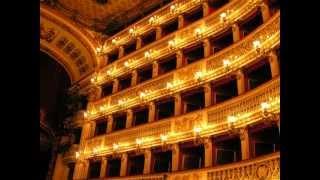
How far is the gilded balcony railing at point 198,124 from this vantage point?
12.7 metres

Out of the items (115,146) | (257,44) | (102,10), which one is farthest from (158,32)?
(257,44)

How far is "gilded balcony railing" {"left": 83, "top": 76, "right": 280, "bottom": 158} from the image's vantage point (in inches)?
500

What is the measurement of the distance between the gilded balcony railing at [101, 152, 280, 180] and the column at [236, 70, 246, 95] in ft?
10.7

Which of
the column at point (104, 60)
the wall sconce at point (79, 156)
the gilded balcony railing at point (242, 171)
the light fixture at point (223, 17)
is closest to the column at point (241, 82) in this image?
the light fixture at point (223, 17)

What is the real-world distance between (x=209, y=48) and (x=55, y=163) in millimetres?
12964

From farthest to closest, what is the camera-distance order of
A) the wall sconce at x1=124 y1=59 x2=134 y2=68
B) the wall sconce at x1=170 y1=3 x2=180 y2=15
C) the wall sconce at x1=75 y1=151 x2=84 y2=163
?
the wall sconce at x1=124 y1=59 x2=134 y2=68 < the wall sconce at x1=75 y1=151 x2=84 y2=163 < the wall sconce at x1=170 y1=3 x2=180 y2=15

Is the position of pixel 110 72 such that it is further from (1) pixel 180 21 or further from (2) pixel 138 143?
(2) pixel 138 143

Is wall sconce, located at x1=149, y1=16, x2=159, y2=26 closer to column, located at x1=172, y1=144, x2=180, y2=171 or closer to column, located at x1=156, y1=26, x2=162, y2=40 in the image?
column, located at x1=156, y1=26, x2=162, y2=40

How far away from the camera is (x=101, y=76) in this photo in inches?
925

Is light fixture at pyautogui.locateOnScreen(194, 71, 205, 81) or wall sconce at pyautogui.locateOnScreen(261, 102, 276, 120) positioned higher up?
light fixture at pyautogui.locateOnScreen(194, 71, 205, 81)

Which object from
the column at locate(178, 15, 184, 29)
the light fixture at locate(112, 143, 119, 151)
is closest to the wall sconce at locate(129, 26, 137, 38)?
the column at locate(178, 15, 184, 29)

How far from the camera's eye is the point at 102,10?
23453 mm
